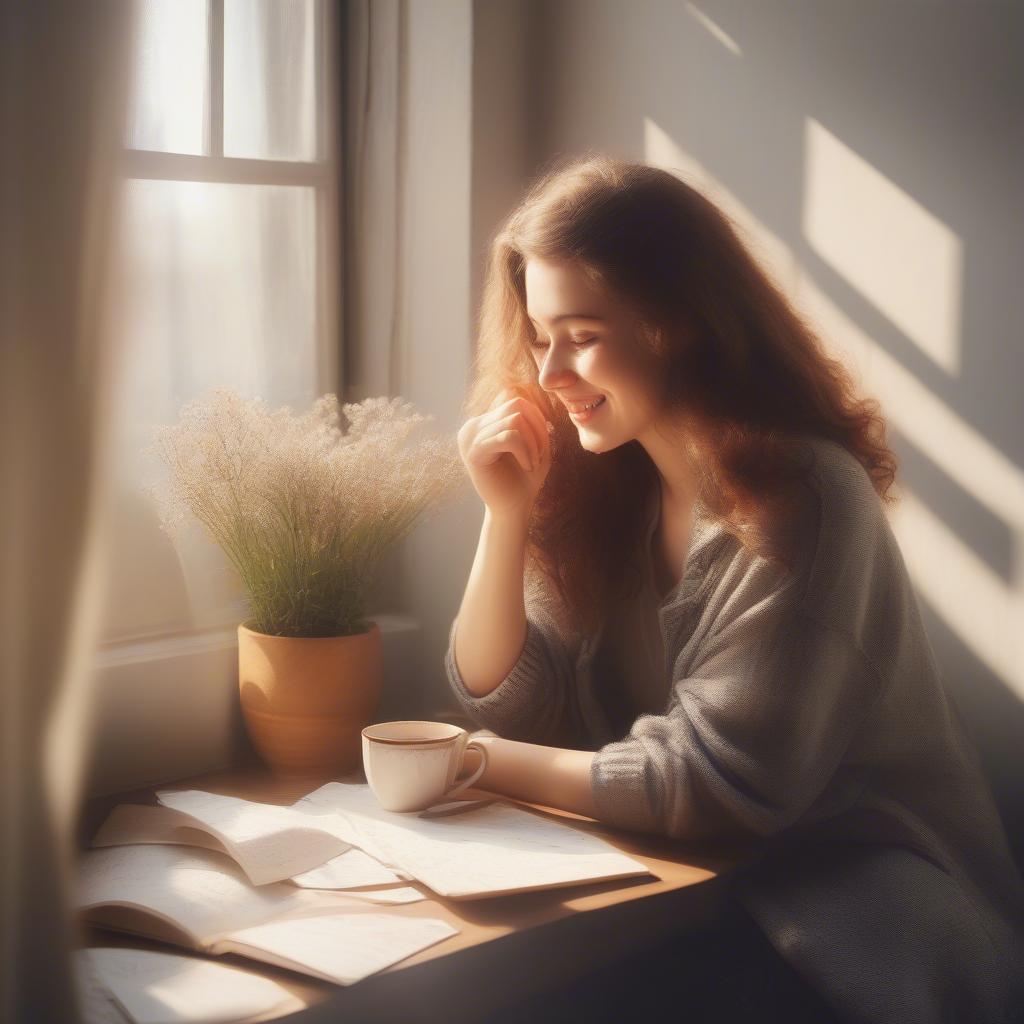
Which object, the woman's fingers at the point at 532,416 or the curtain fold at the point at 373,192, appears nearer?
the woman's fingers at the point at 532,416

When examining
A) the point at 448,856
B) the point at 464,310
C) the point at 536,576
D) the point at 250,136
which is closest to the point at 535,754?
the point at 448,856

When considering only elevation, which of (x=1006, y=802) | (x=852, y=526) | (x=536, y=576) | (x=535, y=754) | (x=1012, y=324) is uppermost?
(x=1012, y=324)

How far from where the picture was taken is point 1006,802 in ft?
4.99

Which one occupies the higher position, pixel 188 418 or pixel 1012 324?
pixel 1012 324

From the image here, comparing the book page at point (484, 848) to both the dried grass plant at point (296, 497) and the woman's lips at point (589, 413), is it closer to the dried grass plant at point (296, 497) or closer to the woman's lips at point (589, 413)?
the dried grass plant at point (296, 497)

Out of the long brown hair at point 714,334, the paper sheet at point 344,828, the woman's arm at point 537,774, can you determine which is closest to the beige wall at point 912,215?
the long brown hair at point 714,334

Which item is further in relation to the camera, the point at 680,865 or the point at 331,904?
the point at 680,865

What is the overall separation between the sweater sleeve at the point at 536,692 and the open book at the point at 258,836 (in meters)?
0.29

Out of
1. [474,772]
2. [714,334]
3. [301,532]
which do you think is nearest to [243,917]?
[474,772]

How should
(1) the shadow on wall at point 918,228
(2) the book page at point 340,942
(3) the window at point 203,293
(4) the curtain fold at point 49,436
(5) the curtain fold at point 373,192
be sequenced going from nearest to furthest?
(4) the curtain fold at point 49,436, (2) the book page at point 340,942, (1) the shadow on wall at point 918,228, (3) the window at point 203,293, (5) the curtain fold at point 373,192

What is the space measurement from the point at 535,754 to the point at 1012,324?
0.78 metres

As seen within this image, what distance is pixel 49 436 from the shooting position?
0.90 metres

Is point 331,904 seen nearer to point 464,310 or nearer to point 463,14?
point 464,310

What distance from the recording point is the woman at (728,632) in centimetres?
123
